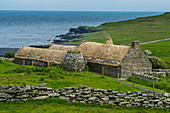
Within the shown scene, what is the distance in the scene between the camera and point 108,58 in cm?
4284

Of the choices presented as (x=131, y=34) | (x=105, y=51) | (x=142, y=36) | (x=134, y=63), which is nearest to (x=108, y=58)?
(x=105, y=51)

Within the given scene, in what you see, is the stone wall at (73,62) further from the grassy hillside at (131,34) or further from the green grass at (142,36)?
the grassy hillside at (131,34)

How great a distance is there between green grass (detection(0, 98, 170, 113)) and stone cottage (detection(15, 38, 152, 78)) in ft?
63.6

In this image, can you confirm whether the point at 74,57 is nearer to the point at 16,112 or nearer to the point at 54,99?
the point at 54,99

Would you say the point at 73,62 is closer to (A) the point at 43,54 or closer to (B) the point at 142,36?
(A) the point at 43,54

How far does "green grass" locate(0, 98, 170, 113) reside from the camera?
19.3 meters

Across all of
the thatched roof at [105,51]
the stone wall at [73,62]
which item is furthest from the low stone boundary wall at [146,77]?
the stone wall at [73,62]

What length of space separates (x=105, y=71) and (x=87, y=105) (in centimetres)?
2119

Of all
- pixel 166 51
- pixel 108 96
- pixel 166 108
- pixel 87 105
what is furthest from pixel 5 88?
pixel 166 51

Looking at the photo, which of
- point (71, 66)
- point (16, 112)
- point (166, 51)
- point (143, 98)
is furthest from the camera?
point (166, 51)

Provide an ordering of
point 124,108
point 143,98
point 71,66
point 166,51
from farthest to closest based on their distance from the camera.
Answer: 1. point 166,51
2. point 71,66
3. point 143,98
4. point 124,108

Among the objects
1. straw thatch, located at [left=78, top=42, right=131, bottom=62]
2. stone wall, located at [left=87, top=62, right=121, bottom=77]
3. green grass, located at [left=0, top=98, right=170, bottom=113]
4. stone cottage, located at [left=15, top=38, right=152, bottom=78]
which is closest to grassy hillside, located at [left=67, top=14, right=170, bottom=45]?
straw thatch, located at [left=78, top=42, right=131, bottom=62]

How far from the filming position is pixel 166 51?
69500 mm

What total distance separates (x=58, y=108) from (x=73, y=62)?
2146 centimetres
